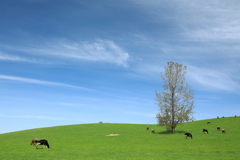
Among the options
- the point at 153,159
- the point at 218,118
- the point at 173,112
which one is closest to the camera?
the point at 153,159

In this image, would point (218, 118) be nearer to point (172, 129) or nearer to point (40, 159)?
point (172, 129)

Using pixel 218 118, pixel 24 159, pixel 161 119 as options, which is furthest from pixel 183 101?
pixel 24 159

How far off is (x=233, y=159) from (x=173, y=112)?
3690 cm

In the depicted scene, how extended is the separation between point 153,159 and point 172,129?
3900cm

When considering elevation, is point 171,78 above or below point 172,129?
above

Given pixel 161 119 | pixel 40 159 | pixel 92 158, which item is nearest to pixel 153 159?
pixel 92 158

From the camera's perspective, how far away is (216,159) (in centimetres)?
2217

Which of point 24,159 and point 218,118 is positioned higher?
point 218,118

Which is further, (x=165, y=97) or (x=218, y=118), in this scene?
(x=218, y=118)

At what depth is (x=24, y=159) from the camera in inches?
883

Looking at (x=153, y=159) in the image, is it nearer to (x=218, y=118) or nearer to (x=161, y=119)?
(x=161, y=119)


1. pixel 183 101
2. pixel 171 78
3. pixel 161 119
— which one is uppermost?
pixel 171 78

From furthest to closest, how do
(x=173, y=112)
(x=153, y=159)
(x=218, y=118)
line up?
(x=218, y=118) < (x=173, y=112) < (x=153, y=159)

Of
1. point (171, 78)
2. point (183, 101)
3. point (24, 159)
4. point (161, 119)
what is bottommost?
point (24, 159)
